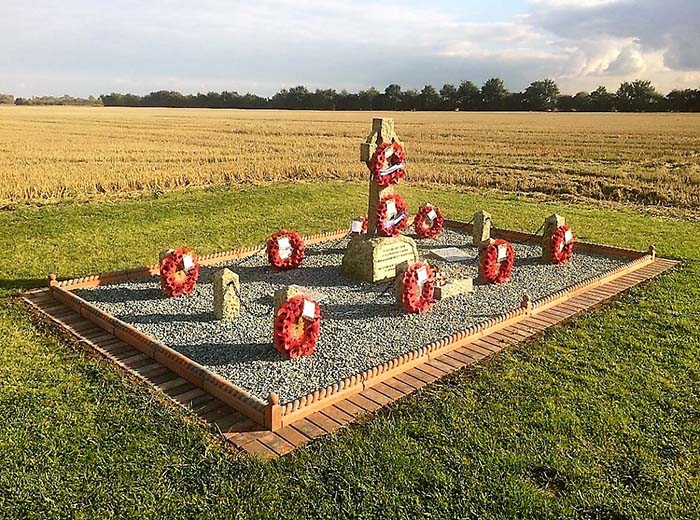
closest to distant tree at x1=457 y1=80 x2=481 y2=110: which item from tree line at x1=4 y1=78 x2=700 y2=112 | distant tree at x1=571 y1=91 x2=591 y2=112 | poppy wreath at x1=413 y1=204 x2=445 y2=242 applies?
tree line at x1=4 y1=78 x2=700 y2=112

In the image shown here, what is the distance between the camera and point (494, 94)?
10212 cm

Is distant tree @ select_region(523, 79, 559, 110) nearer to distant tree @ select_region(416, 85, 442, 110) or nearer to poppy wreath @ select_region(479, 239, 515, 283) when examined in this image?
distant tree @ select_region(416, 85, 442, 110)

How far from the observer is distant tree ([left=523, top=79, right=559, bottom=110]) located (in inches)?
3959

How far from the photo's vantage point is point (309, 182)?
79.2 ft

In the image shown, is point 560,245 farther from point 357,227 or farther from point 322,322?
point 322,322

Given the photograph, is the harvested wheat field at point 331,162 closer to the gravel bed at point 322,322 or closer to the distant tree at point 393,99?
the gravel bed at point 322,322

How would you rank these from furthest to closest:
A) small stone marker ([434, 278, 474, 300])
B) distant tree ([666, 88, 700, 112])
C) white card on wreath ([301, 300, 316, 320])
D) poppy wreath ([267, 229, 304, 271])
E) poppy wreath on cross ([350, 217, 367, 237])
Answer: distant tree ([666, 88, 700, 112]) < poppy wreath on cross ([350, 217, 367, 237]) < poppy wreath ([267, 229, 304, 271]) < small stone marker ([434, 278, 474, 300]) < white card on wreath ([301, 300, 316, 320])

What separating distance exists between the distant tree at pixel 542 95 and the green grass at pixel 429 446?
100.0 meters

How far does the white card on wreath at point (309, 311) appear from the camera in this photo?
24.5ft

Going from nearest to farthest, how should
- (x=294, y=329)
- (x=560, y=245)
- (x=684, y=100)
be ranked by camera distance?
(x=294, y=329)
(x=560, y=245)
(x=684, y=100)

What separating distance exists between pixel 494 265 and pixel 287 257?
409cm

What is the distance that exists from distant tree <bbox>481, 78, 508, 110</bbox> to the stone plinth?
97.5 m

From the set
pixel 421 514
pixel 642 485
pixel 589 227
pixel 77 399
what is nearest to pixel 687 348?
pixel 642 485

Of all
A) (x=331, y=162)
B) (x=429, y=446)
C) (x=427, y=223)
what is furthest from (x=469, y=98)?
(x=429, y=446)
